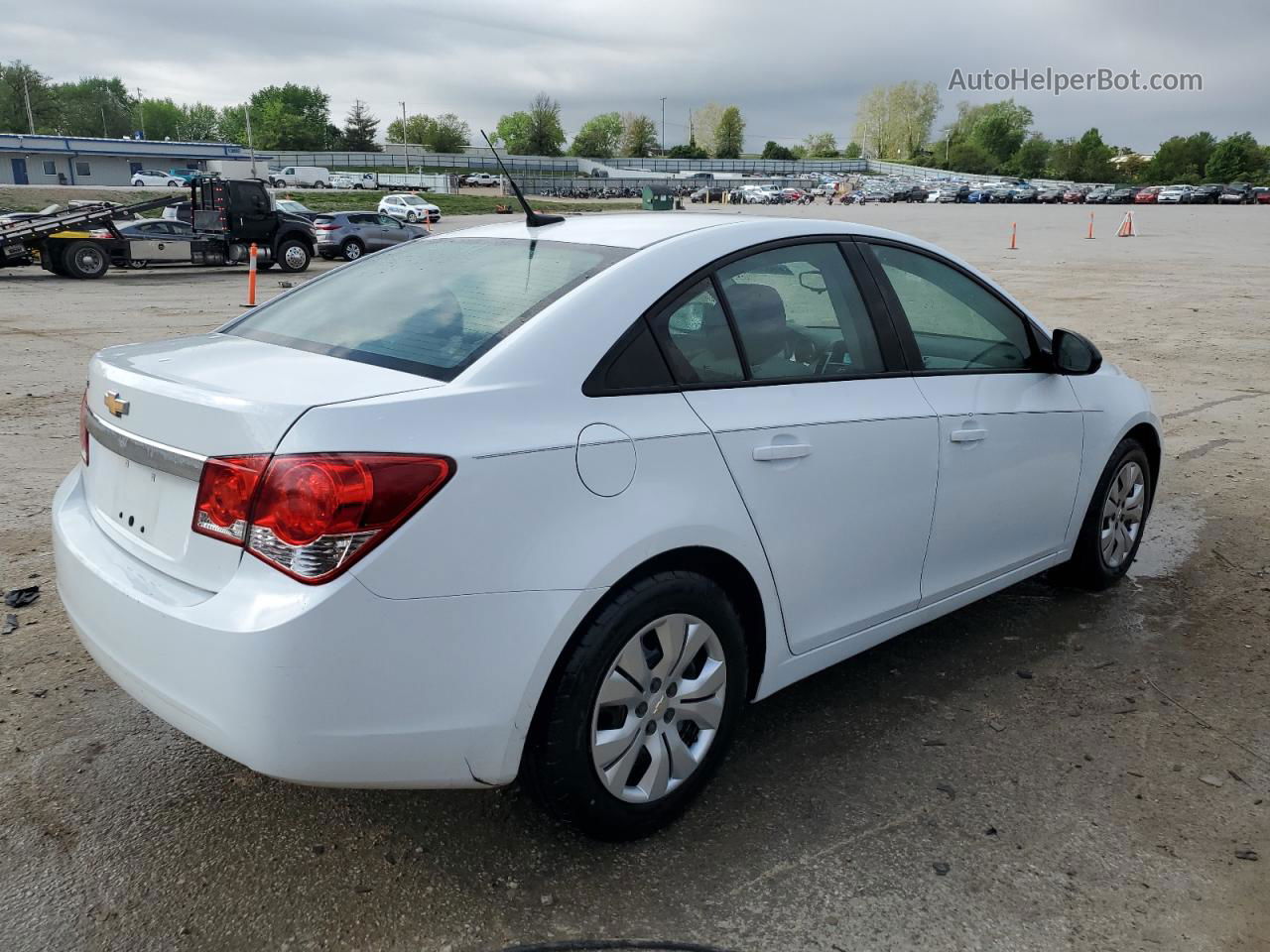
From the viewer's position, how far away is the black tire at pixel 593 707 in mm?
2445

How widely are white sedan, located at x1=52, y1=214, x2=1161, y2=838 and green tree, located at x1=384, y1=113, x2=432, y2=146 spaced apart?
15453cm

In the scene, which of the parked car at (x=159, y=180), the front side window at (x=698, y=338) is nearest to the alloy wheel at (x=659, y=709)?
the front side window at (x=698, y=338)

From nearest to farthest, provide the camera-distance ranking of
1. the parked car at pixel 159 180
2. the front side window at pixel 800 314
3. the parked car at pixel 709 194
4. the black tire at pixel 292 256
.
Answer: the front side window at pixel 800 314, the black tire at pixel 292 256, the parked car at pixel 159 180, the parked car at pixel 709 194

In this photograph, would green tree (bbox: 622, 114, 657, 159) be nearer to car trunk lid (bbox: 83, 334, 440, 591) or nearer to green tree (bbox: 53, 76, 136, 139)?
green tree (bbox: 53, 76, 136, 139)

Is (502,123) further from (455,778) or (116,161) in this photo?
(455,778)

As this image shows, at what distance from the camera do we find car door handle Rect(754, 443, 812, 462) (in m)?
2.82

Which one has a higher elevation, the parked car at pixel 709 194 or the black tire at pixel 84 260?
the parked car at pixel 709 194

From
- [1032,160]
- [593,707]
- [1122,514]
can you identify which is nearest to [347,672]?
[593,707]

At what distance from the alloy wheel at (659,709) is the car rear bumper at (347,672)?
0.79 feet

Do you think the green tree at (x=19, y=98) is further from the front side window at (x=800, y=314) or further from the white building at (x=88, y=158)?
the front side window at (x=800, y=314)

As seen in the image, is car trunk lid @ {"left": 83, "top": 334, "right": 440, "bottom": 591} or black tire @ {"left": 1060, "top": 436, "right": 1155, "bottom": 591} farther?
black tire @ {"left": 1060, "top": 436, "right": 1155, "bottom": 591}

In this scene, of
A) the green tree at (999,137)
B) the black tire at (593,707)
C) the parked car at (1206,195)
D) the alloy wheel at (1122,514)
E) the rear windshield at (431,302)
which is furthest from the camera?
the green tree at (999,137)

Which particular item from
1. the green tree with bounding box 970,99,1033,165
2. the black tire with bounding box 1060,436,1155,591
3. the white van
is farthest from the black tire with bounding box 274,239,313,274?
the green tree with bounding box 970,99,1033,165

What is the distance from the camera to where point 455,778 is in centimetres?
238
